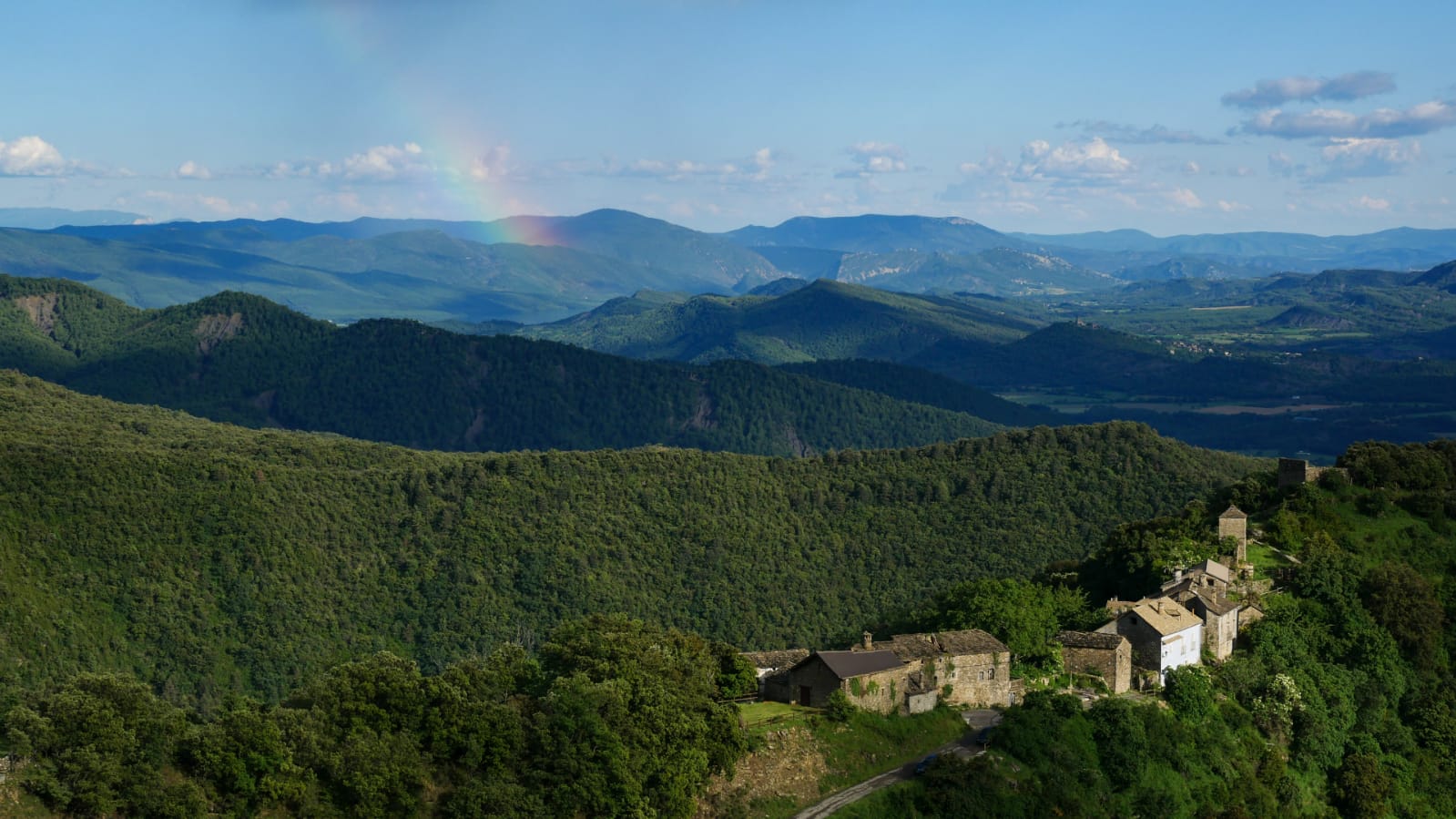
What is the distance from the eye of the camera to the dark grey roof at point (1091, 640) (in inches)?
2712

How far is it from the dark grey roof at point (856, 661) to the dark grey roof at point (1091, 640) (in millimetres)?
9918

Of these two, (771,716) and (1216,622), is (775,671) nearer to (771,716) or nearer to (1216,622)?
(771,716)

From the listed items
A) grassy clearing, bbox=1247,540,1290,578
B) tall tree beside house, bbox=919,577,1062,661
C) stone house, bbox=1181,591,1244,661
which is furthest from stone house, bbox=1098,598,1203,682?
grassy clearing, bbox=1247,540,1290,578

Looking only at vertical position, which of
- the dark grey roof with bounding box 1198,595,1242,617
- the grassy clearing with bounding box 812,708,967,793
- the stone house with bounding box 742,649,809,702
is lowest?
the grassy clearing with bounding box 812,708,967,793

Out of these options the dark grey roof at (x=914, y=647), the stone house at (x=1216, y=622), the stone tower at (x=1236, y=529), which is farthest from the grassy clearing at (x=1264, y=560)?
the dark grey roof at (x=914, y=647)

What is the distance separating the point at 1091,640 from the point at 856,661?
12.9 meters

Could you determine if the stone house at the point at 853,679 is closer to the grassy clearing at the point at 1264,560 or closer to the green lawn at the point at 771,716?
the green lawn at the point at 771,716

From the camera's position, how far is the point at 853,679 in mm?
61469

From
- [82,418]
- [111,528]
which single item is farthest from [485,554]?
[82,418]

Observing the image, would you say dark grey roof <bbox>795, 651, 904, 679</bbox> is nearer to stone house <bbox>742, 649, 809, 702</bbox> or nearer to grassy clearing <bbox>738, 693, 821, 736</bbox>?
stone house <bbox>742, 649, 809, 702</bbox>

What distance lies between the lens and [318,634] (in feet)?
445

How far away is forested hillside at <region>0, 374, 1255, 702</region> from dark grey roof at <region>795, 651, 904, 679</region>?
6317cm

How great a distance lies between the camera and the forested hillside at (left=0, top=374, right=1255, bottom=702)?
13012cm

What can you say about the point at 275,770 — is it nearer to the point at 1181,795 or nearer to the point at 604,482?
the point at 1181,795
